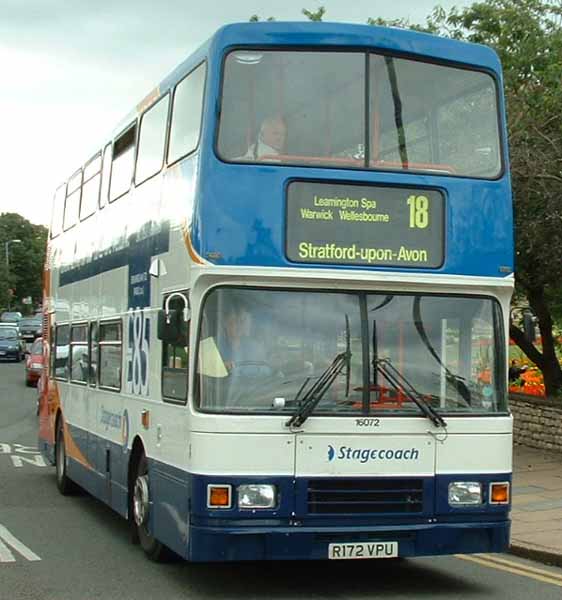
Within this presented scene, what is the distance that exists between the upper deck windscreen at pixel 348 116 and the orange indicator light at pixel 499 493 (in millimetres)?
2390

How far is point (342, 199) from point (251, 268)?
88 centimetres

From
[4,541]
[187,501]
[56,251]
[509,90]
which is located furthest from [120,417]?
[509,90]

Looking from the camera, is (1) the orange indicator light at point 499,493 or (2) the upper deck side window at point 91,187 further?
(2) the upper deck side window at point 91,187

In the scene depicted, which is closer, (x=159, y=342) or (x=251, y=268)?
(x=251, y=268)

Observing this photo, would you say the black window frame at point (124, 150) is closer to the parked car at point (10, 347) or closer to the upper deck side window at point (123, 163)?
the upper deck side window at point (123, 163)

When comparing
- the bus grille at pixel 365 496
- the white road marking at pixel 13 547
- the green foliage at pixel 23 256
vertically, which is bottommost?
the white road marking at pixel 13 547

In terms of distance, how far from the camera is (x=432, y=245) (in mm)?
9383

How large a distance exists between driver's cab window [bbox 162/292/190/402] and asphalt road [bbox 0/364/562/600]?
1488mm

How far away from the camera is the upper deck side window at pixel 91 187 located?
14.0 m

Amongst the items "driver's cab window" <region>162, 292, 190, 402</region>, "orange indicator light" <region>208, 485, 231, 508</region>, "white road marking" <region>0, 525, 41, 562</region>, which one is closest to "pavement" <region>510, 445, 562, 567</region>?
"orange indicator light" <region>208, 485, 231, 508</region>

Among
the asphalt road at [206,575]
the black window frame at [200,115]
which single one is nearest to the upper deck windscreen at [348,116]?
the black window frame at [200,115]

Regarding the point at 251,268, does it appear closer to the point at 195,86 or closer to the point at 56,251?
the point at 195,86

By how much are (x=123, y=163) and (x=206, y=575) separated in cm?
449

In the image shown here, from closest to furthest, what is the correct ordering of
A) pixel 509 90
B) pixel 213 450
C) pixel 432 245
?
pixel 213 450, pixel 432 245, pixel 509 90
